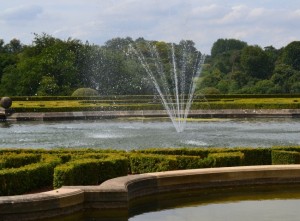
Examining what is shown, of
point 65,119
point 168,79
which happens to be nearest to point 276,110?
point 65,119

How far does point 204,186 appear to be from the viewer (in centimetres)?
1099

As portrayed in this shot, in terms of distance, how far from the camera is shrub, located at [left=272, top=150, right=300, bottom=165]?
1286 cm

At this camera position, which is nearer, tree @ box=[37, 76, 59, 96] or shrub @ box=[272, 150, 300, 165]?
shrub @ box=[272, 150, 300, 165]

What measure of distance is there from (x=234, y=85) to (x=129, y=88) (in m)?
12.3

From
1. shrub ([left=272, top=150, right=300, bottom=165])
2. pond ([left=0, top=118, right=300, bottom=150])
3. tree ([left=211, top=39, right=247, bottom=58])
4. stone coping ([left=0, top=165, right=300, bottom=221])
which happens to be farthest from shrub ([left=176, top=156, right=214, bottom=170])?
tree ([left=211, top=39, right=247, bottom=58])

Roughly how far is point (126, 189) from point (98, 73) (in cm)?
5570

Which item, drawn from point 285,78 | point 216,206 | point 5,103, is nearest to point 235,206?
point 216,206

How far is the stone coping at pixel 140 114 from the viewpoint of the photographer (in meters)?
34.8

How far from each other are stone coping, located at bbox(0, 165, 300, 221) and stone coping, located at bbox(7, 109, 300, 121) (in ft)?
79.7

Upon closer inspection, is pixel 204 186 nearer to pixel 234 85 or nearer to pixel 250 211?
pixel 250 211

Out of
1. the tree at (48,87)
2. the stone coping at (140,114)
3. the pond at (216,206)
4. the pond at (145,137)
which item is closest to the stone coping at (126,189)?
the pond at (216,206)

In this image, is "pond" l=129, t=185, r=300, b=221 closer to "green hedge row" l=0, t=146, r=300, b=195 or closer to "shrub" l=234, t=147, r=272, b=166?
"green hedge row" l=0, t=146, r=300, b=195

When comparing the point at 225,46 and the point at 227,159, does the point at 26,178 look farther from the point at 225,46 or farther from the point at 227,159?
the point at 225,46

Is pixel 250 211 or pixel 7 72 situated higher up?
pixel 7 72
